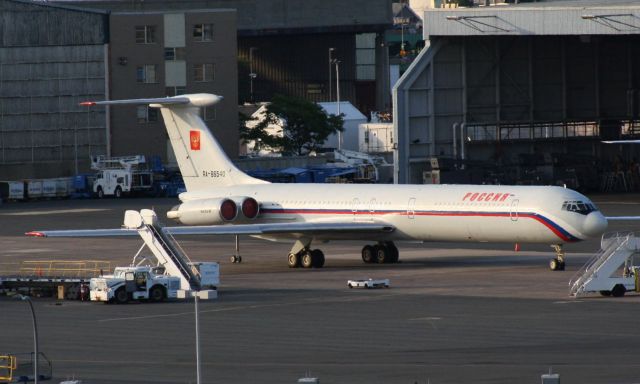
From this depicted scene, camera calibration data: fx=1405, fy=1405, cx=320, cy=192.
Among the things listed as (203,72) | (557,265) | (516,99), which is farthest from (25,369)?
(203,72)

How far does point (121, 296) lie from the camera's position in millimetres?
39469

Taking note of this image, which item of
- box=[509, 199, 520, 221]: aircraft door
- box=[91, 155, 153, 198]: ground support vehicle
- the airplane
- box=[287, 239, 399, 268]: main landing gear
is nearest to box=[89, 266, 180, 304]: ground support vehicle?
the airplane

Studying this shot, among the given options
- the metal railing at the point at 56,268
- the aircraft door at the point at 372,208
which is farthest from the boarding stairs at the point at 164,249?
the aircraft door at the point at 372,208

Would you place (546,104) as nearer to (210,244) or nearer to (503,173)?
(503,173)

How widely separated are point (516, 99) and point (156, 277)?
150ft

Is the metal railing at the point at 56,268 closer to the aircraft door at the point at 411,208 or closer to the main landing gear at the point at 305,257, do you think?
the main landing gear at the point at 305,257

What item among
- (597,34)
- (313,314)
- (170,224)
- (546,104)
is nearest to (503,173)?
(546,104)

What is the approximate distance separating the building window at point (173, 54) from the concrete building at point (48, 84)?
164 inches

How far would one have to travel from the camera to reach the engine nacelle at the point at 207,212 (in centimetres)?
4878

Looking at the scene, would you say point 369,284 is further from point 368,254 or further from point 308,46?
point 308,46

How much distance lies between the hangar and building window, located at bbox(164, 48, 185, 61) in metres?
26.4

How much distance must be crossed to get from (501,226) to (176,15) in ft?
188

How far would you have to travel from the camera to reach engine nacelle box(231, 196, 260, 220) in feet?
161

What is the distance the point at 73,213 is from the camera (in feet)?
255
